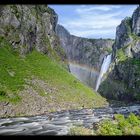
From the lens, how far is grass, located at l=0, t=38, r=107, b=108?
342 feet

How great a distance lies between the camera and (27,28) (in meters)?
132

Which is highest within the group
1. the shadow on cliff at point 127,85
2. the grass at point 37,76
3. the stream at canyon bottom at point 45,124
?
the stream at canyon bottom at point 45,124

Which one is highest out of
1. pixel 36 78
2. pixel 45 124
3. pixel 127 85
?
pixel 45 124

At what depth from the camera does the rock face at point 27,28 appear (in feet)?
406

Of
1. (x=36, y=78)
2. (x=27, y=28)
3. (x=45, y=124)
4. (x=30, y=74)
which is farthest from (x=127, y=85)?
(x=45, y=124)

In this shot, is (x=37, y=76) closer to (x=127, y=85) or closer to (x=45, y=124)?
(x=45, y=124)

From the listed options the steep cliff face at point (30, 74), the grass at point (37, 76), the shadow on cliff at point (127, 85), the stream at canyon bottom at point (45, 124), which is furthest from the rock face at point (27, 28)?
the stream at canyon bottom at point (45, 124)

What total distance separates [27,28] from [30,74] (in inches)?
870

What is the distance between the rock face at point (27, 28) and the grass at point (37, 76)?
3.09 meters

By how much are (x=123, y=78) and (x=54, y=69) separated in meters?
71.4

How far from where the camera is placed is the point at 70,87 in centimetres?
12181

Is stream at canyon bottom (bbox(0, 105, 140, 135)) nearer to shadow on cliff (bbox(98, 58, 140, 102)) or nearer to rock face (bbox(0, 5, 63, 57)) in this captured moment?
rock face (bbox(0, 5, 63, 57))

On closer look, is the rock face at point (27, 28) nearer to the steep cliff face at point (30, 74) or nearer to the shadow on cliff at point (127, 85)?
the steep cliff face at point (30, 74)
